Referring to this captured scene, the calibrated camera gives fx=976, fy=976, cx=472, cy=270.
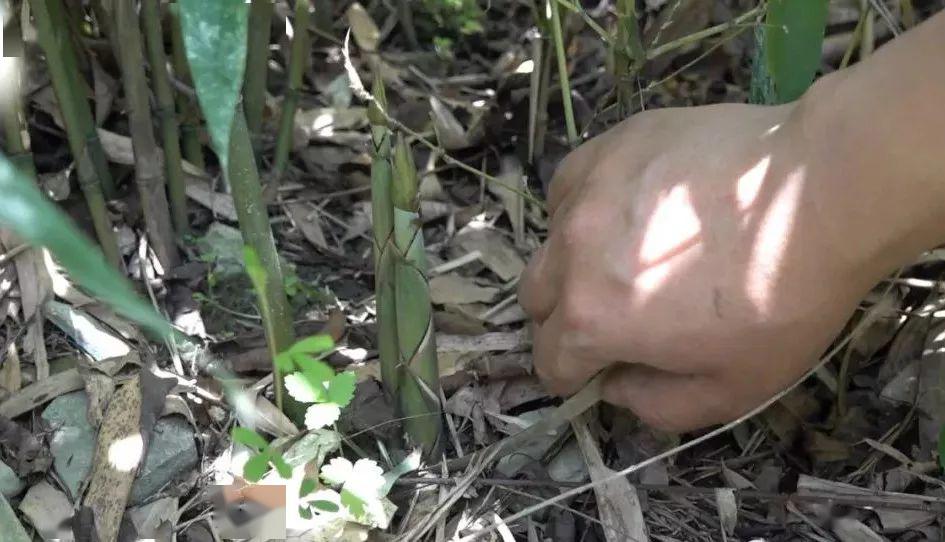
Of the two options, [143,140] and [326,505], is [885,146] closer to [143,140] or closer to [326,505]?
[326,505]

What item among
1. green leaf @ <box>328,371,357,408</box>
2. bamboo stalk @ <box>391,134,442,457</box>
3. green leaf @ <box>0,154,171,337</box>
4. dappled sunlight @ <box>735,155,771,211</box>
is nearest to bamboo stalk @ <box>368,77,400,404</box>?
bamboo stalk @ <box>391,134,442,457</box>

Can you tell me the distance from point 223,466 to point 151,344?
0.17 metres

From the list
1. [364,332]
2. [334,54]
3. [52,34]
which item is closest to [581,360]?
[364,332]

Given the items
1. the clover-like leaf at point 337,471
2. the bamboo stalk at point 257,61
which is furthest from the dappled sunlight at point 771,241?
the bamboo stalk at point 257,61

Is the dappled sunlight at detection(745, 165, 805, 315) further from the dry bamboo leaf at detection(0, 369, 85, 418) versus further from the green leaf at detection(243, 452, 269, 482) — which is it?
the dry bamboo leaf at detection(0, 369, 85, 418)

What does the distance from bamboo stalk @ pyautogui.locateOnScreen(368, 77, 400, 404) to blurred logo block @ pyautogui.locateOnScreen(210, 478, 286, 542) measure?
0.15 meters

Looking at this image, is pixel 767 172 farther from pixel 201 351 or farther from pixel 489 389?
pixel 201 351

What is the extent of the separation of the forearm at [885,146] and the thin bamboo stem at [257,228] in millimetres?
402

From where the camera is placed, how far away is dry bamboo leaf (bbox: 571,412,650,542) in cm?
84

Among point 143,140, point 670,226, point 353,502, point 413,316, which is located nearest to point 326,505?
point 353,502

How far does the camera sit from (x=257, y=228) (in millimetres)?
761

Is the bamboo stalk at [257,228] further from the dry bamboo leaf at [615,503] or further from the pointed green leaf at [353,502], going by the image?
the dry bamboo leaf at [615,503]

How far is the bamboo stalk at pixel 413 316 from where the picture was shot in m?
0.77

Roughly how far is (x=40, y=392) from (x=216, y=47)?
1.59ft
